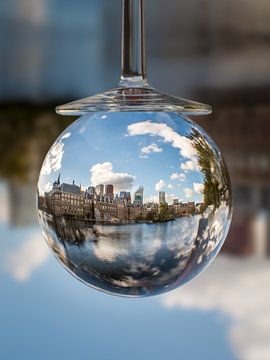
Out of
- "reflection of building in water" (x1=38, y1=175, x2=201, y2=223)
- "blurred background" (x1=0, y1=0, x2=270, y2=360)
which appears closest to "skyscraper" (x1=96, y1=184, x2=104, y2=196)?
"reflection of building in water" (x1=38, y1=175, x2=201, y2=223)

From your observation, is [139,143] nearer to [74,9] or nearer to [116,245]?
[116,245]

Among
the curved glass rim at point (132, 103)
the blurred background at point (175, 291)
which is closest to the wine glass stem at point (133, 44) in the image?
the curved glass rim at point (132, 103)

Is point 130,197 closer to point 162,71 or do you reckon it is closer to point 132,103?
point 132,103

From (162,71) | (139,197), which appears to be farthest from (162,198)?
(162,71)

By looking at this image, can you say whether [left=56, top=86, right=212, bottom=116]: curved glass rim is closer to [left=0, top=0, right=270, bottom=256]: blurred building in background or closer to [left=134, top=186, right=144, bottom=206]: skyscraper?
[left=134, top=186, right=144, bottom=206]: skyscraper

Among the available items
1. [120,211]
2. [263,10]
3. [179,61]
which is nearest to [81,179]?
[120,211]

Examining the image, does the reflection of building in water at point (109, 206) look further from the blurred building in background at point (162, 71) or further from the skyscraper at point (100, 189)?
the blurred building in background at point (162, 71)
